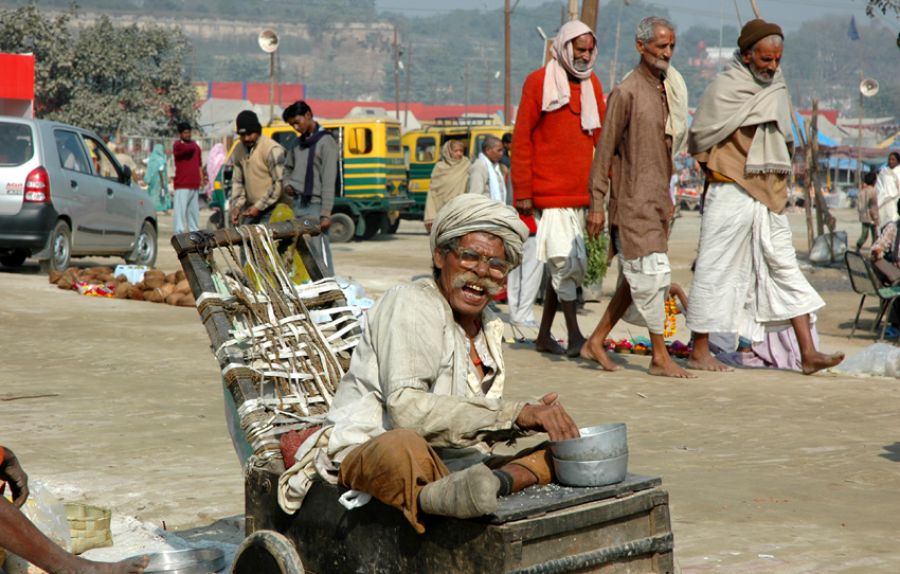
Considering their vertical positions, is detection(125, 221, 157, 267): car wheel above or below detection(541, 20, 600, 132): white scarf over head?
below

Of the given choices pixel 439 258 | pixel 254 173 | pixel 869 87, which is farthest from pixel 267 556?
pixel 869 87

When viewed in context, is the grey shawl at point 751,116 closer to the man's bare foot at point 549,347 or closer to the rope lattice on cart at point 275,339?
the man's bare foot at point 549,347

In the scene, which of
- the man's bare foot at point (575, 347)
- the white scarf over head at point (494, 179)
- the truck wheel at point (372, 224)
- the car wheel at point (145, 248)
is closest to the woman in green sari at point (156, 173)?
the truck wheel at point (372, 224)

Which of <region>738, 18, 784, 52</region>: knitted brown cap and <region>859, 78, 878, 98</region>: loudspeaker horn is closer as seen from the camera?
<region>738, 18, 784, 52</region>: knitted brown cap

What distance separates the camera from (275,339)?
15.5 ft

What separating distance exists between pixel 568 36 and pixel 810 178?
13.7 metres

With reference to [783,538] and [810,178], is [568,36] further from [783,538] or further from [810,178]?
[810,178]

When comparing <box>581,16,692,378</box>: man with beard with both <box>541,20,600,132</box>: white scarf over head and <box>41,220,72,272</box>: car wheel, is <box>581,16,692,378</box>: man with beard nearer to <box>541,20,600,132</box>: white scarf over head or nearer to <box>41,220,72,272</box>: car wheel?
<box>541,20,600,132</box>: white scarf over head

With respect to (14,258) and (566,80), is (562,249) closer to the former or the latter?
(566,80)

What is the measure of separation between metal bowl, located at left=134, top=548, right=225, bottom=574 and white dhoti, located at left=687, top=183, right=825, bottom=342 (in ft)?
16.3

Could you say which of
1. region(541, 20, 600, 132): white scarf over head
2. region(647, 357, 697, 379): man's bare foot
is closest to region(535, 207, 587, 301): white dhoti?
region(541, 20, 600, 132): white scarf over head

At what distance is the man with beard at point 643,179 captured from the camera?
336 inches

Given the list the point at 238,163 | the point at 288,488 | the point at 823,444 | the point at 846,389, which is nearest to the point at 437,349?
the point at 288,488

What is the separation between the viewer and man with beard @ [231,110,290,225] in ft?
38.5
